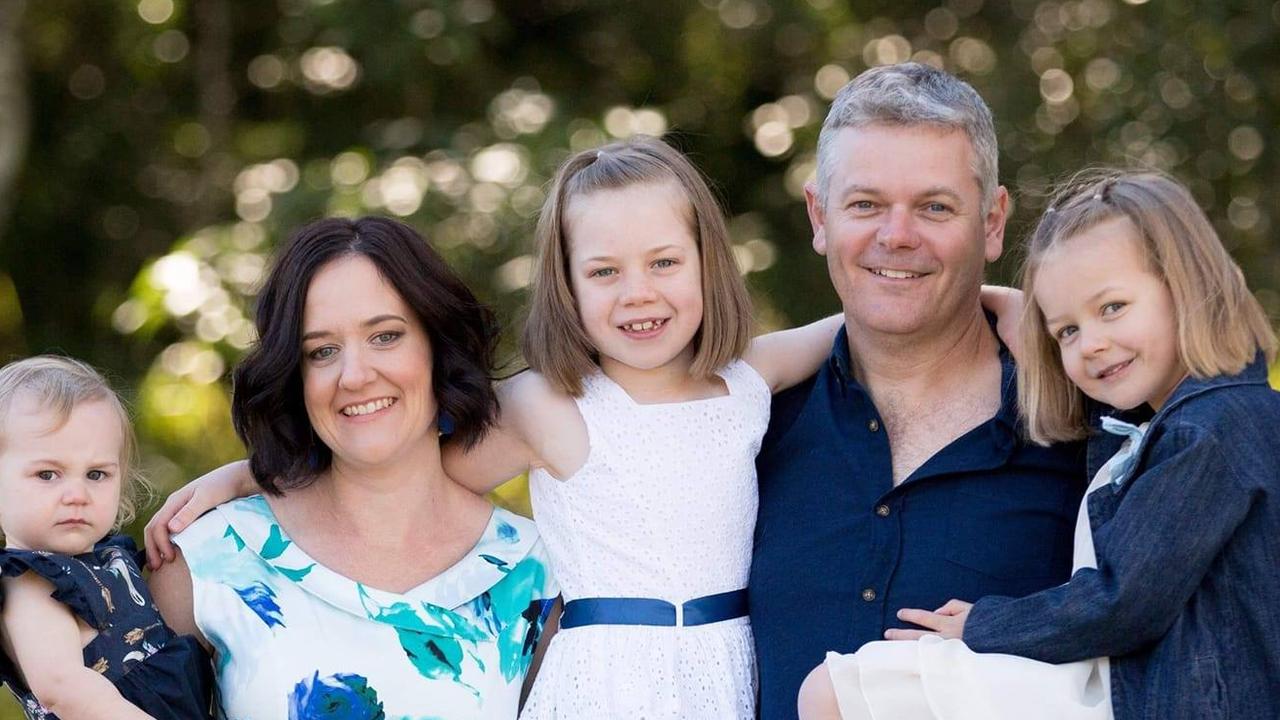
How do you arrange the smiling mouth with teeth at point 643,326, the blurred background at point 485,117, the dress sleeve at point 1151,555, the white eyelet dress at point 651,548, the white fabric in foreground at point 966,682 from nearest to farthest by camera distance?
the dress sleeve at point 1151,555, the white fabric in foreground at point 966,682, the white eyelet dress at point 651,548, the smiling mouth with teeth at point 643,326, the blurred background at point 485,117

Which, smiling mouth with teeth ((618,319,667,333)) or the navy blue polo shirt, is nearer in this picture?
the navy blue polo shirt

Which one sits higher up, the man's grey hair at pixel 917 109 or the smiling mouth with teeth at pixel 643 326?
the man's grey hair at pixel 917 109

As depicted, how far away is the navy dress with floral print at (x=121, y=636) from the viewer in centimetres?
239

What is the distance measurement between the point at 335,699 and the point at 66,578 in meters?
0.48

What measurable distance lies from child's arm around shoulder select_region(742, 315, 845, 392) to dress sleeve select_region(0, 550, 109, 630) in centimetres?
124

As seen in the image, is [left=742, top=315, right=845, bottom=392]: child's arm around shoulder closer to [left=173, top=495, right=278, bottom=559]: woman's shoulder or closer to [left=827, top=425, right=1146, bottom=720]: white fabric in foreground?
[left=827, top=425, right=1146, bottom=720]: white fabric in foreground

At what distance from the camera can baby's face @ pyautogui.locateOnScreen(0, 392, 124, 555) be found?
2.42m

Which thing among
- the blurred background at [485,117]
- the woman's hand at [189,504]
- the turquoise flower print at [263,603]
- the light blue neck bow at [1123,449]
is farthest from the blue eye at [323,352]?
the blurred background at [485,117]

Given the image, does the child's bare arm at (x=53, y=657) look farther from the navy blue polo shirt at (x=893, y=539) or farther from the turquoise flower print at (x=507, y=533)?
the navy blue polo shirt at (x=893, y=539)

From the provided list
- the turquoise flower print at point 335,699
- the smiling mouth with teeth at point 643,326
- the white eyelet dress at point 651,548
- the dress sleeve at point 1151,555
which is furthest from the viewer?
the smiling mouth with teeth at point 643,326

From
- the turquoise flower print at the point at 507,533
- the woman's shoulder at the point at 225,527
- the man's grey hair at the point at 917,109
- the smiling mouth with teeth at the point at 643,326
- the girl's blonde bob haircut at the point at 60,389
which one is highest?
the man's grey hair at the point at 917,109

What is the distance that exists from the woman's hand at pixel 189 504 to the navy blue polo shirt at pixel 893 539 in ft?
3.10

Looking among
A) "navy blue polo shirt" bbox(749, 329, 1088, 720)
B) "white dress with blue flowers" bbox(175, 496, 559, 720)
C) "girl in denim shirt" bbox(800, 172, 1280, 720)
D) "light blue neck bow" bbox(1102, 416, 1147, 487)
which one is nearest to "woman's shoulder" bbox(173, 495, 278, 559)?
"white dress with blue flowers" bbox(175, 496, 559, 720)

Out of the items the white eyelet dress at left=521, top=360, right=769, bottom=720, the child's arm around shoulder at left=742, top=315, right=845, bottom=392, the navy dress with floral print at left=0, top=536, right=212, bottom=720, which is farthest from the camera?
the child's arm around shoulder at left=742, top=315, right=845, bottom=392
